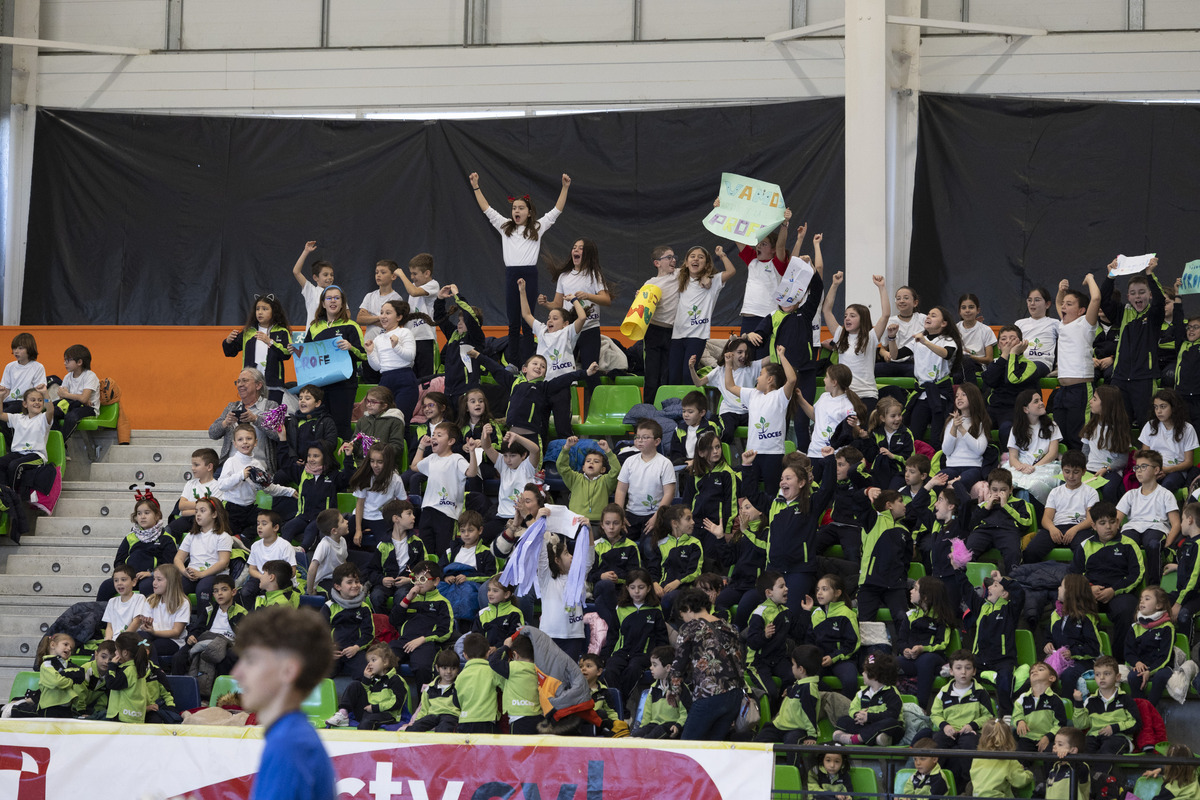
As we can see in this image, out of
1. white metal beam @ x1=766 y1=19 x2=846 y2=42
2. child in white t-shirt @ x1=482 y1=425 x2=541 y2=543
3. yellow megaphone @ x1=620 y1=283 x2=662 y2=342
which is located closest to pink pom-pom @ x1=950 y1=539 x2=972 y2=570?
child in white t-shirt @ x1=482 y1=425 x2=541 y2=543

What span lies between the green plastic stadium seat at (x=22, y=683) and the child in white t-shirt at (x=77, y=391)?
354 centimetres

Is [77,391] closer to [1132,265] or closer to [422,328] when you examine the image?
[422,328]

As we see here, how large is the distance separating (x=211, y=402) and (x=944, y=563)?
8.70 meters

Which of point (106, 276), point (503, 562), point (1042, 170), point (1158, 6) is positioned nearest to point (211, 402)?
point (106, 276)

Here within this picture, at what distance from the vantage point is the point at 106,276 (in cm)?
1738

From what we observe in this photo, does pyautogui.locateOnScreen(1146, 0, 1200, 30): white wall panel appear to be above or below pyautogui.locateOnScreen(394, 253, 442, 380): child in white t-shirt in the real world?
above

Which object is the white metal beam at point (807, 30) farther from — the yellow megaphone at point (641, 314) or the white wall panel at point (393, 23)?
the yellow megaphone at point (641, 314)

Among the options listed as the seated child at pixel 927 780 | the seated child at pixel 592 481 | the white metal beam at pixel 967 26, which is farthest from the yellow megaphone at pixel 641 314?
the seated child at pixel 927 780

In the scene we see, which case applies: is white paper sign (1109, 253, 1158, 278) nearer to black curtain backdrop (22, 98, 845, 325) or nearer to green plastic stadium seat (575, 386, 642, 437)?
green plastic stadium seat (575, 386, 642, 437)

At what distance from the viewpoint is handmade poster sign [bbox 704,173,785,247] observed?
1188cm

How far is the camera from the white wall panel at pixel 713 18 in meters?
16.8

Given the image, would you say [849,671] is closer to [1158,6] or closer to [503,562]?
[503,562]

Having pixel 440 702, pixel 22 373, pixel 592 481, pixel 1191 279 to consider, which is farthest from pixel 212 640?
pixel 1191 279

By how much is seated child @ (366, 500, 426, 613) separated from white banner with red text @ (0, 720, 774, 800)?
9.07 feet
